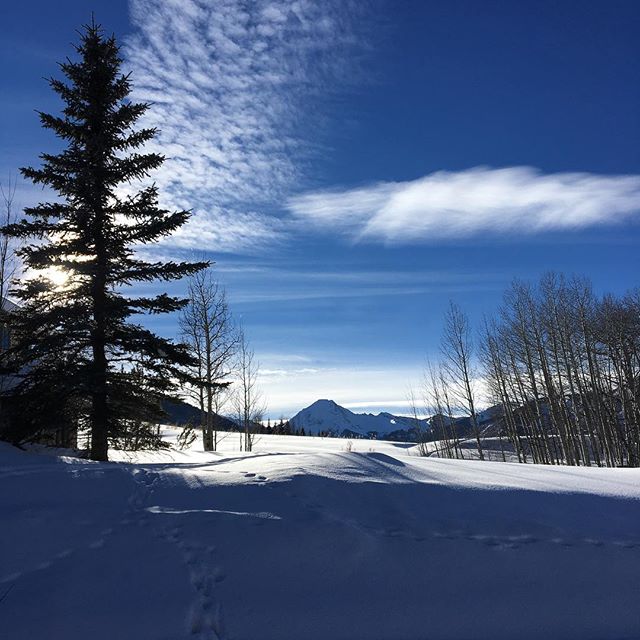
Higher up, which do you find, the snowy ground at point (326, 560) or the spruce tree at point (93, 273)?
the spruce tree at point (93, 273)

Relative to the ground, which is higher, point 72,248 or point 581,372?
point 72,248

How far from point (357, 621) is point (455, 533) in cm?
155

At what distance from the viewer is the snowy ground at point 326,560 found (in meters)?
2.91

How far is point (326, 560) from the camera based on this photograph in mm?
3709

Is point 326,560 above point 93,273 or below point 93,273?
below

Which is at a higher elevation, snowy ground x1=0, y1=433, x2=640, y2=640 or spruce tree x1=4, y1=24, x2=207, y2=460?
spruce tree x1=4, y1=24, x2=207, y2=460

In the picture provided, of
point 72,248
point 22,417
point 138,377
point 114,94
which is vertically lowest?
point 22,417

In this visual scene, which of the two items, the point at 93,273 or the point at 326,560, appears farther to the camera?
the point at 93,273

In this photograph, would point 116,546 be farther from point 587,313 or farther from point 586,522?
point 587,313

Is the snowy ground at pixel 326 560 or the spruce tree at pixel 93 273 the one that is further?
the spruce tree at pixel 93 273

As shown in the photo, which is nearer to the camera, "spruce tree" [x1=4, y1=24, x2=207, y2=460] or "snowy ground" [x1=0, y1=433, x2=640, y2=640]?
→ "snowy ground" [x1=0, y1=433, x2=640, y2=640]

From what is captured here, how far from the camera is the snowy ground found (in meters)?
2.91

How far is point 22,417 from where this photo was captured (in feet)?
35.6

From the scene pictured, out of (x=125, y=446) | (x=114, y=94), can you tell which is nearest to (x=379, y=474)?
(x=125, y=446)
